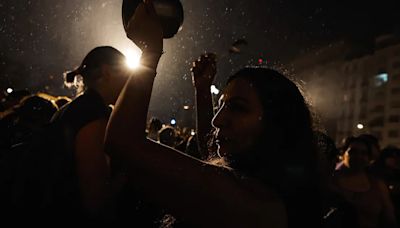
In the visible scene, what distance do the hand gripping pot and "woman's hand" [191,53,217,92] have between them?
2.62 ft

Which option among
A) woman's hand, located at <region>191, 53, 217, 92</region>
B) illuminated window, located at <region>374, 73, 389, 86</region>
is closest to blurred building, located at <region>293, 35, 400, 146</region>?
illuminated window, located at <region>374, 73, 389, 86</region>

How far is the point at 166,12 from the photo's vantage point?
87.4 inches

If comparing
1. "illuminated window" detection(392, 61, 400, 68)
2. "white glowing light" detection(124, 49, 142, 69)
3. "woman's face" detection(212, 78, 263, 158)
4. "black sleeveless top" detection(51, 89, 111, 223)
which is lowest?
"illuminated window" detection(392, 61, 400, 68)

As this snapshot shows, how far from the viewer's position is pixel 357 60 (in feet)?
302

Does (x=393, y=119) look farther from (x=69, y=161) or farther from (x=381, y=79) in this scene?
(x=69, y=161)

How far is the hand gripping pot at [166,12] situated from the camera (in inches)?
85.6

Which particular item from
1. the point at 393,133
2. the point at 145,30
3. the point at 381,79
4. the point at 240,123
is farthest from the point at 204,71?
the point at 381,79

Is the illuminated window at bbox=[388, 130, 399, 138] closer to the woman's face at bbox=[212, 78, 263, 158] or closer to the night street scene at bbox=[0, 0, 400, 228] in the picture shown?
the night street scene at bbox=[0, 0, 400, 228]

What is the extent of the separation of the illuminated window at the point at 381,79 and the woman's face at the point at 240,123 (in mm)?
91669

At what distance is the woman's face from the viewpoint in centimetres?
193

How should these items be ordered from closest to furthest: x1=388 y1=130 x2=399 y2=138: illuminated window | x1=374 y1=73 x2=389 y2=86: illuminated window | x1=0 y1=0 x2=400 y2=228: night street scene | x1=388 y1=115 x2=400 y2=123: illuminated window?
x1=0 y1=0 x2=400 y2=228: night street scene < x1=388 y1=130 x2=399 y2=138: illuminated window < x1=388 y1=115 x2=400 y2=123: illuminated window < x1=374 y1=73 x2=389 y2=86: illuminated window

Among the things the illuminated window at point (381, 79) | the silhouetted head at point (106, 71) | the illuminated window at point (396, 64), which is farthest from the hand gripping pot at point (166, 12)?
the illuminated window at point (381, 79)

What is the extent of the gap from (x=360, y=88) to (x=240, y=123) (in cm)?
9808

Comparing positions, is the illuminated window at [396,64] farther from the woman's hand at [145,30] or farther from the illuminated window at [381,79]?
the woman's hand at [145,30]
